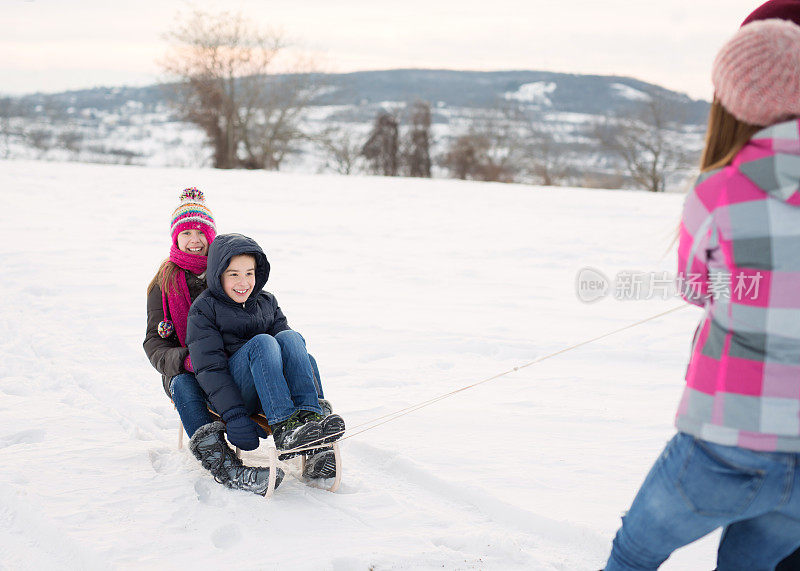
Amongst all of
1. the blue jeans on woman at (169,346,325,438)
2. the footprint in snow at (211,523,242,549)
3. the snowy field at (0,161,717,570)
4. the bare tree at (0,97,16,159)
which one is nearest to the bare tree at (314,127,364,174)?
the bare tree at (0,97,16,159)

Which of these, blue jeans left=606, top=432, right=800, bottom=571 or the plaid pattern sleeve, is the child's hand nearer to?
blue jeans left=606, top=432, right=800, bottom=571

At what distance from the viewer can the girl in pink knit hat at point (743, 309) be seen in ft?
4.10

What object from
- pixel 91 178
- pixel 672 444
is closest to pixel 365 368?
pixel 672 444

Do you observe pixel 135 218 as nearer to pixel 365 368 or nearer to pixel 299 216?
pixel 299 216

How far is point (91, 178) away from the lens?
13.9 metres

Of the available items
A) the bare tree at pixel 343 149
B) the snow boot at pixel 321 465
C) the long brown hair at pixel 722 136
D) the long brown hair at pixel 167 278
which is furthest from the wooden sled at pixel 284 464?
the bare tree at pixel 343 149

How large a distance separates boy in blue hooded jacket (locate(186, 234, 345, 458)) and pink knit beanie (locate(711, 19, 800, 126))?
1740 mm

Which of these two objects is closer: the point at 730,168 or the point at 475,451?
the point at 730,168

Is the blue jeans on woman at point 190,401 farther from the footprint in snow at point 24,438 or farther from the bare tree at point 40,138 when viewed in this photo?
the bare tree at point 40,138

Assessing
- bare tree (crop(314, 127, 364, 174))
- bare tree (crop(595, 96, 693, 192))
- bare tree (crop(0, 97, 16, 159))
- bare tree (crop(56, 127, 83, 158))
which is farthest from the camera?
bare tree (crop(595, 96, 693, 192))

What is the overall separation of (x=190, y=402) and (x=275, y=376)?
16.1 inches

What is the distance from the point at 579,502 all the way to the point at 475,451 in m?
0.55

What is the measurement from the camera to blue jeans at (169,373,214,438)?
267 cm

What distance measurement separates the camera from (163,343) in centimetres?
282
